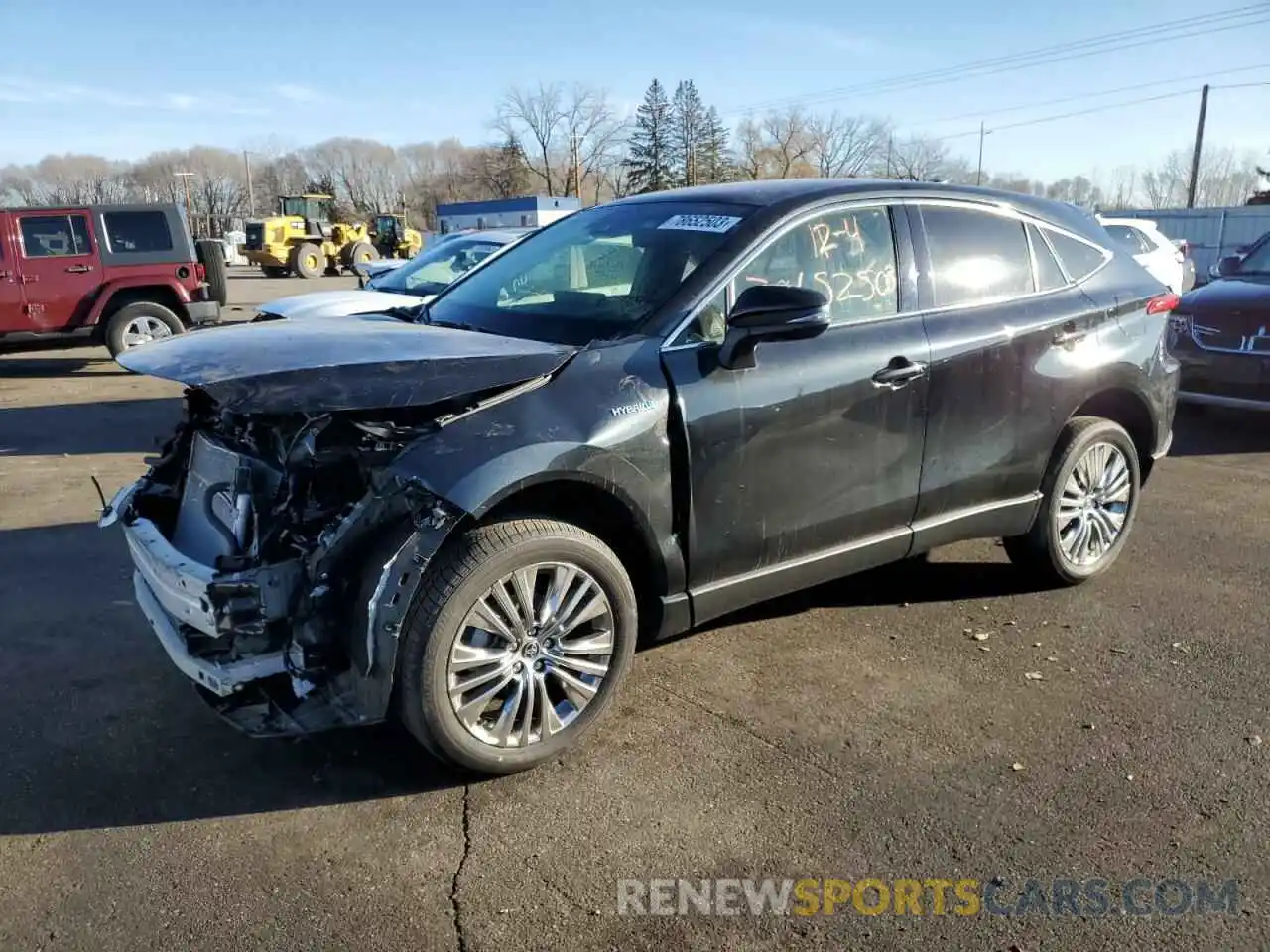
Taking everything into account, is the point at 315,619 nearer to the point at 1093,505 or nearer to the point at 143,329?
the point at 1093,505

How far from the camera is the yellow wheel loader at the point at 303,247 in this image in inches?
1479

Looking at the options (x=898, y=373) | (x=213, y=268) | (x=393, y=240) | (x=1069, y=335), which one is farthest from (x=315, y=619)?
(x=393, y=240)

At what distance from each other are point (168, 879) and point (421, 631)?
99cm

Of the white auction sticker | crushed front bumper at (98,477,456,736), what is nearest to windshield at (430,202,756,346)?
the white auction sticker

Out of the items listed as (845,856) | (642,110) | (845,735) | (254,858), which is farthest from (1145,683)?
(642,110)

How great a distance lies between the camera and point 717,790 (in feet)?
10.6

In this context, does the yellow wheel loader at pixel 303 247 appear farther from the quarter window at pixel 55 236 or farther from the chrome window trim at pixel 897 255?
the chrome window trim at pixel 897 255

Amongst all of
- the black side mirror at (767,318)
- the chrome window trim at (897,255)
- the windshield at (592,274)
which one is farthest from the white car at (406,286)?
the black side mirror at (767,318)

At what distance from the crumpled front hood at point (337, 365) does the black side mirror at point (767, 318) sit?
0.59m

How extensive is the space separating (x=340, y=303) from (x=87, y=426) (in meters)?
3.07

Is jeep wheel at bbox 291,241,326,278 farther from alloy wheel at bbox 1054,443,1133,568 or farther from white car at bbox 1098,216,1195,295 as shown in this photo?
alloy wheel at bbox 1054,443,1133,568

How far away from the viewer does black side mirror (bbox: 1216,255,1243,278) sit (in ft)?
30.8

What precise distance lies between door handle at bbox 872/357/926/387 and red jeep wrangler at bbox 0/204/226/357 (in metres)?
10.2

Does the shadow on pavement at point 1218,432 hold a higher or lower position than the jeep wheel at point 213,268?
lower
